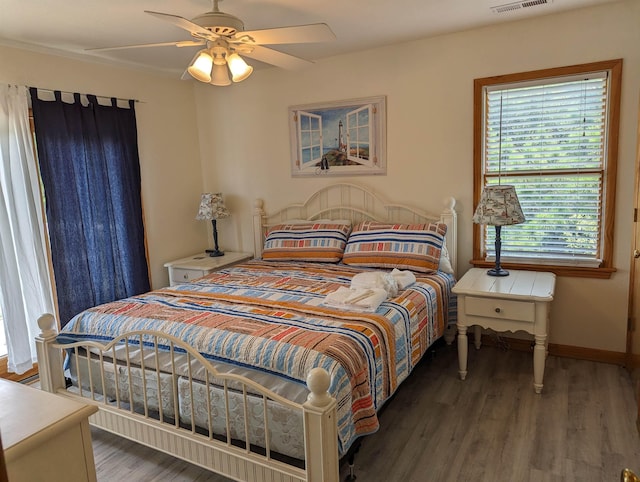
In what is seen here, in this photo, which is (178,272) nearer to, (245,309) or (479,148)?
(245,309)

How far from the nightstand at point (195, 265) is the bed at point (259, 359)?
0.71 m

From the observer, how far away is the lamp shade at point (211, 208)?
4156 mm

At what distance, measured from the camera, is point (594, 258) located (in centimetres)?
308

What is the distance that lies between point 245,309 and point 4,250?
5.93 ft

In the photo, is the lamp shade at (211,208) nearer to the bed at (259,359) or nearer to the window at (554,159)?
the bed at (259,359)

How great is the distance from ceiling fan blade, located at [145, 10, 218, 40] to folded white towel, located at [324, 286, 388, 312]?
144cm

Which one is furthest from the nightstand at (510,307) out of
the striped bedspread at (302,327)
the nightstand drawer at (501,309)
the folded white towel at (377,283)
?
the folded white towel at (377,283)

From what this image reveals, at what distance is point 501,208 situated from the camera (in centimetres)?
289

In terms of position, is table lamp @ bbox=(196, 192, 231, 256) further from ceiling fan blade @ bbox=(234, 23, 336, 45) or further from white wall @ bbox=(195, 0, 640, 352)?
ceiling fan blade @ bbox=(234, 23, 336, 45)

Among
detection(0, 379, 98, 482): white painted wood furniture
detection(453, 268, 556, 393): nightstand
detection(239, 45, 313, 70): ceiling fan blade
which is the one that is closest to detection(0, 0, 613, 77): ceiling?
detection(239, 45, 313, 70): ceiling fan blade

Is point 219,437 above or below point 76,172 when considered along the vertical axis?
below

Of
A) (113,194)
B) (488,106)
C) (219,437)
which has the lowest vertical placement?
(219,437)

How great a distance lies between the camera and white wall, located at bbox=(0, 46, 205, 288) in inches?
140

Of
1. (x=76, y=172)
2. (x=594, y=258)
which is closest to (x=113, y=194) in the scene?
(x=76, y=172)
